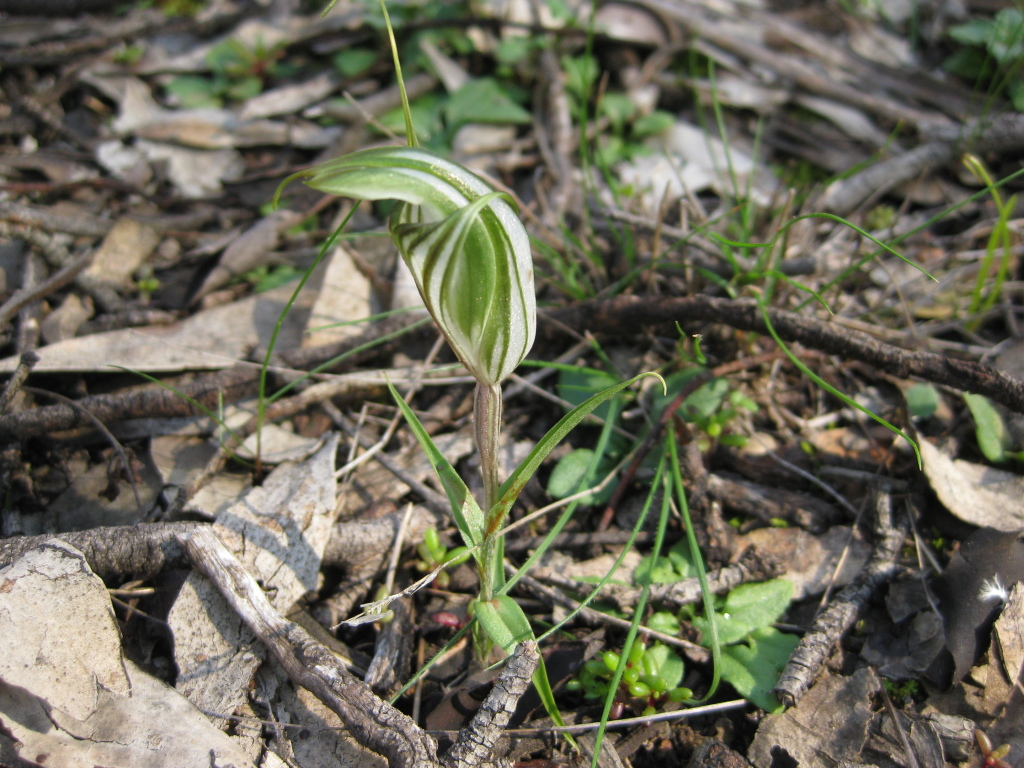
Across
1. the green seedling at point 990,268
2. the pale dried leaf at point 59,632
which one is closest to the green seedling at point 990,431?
the green seedling at point 990,268

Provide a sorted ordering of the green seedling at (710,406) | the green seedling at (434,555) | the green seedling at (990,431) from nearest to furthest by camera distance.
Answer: the green seedling at (434,555) → the green seedling at (990,431) → the green seedling at (710,406)

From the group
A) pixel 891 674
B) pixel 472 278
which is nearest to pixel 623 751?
pixel 891 674

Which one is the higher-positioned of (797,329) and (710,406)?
(797,329)

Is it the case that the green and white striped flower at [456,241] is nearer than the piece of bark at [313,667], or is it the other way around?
the green and white striped flower at [456,241]

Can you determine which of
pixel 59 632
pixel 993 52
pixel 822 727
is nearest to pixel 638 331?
pixel 822 727

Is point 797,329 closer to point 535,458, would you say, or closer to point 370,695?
point 535,458

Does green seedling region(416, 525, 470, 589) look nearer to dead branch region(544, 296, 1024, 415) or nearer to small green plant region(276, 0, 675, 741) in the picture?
small green plant region(276, 0, 675, 741)

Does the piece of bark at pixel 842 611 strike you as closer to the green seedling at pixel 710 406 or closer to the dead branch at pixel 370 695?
the green seedling at pixel 710 406
